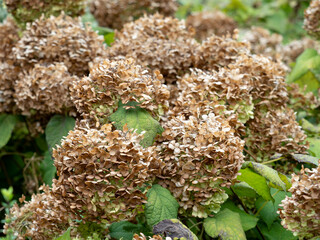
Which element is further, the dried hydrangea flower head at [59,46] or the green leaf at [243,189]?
the dried hydrangea flower head at [59,46]

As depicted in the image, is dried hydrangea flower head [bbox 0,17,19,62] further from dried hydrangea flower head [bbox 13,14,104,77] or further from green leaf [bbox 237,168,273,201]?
green leaf [bbox 237,168,273,201]

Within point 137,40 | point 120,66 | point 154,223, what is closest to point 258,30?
point 137,40

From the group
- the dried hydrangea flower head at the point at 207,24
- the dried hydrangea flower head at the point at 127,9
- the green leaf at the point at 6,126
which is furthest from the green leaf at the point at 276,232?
the dried hydrangea flower head at the point at 207,24

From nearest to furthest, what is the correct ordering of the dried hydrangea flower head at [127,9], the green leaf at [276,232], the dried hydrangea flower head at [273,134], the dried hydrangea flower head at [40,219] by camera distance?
1. the dried hydrangea flower head at [40,219]
2. the green leaf at [276,232]
3. the dried hydrangea flower head at [273,134]
4. the dried hydrangea flower head at [127,9]

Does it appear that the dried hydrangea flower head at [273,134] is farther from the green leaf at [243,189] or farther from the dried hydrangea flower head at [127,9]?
the dried hydrangea flower head at [127,9]

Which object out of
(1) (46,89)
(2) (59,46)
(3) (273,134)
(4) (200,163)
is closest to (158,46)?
(2) (59,46)

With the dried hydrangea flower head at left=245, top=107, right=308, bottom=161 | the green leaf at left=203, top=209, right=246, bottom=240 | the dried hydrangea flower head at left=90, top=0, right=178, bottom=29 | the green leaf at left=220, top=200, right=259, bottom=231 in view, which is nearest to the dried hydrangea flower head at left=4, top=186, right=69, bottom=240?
the green leaf at left=203, top=209, right=246, bottom=240

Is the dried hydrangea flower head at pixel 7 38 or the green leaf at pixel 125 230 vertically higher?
the dried hydrangea flower head at pixel 7 38
